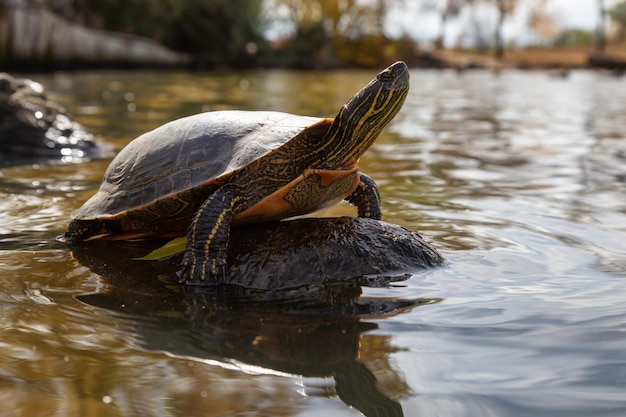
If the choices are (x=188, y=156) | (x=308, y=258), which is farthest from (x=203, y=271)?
(x=188, y=156)

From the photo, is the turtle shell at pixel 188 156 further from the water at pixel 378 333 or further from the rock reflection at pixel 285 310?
the water at pixel 378 333

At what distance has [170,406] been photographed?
5.91ft

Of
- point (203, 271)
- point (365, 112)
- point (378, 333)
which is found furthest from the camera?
point (365, 112)

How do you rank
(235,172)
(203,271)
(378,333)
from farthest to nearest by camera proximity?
(235,172) → (203,271) → (378,333)

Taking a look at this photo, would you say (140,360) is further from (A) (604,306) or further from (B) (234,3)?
(B) (234,3)

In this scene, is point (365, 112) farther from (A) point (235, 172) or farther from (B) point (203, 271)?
(B) point (203, 271)

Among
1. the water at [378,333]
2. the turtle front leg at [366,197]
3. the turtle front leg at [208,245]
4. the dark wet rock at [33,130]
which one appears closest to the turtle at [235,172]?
the turtle front leg at [208,245]

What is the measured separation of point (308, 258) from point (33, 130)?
14.3 feet

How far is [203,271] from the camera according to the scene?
2.79m

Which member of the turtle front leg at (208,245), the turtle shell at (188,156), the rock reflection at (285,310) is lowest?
the rock reflection at (285,310)

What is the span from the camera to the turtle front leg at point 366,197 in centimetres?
349

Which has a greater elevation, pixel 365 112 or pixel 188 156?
pixel 365 112

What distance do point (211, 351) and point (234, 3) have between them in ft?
90.2

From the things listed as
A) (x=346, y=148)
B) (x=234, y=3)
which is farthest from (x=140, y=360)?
(x=234, y=3)
